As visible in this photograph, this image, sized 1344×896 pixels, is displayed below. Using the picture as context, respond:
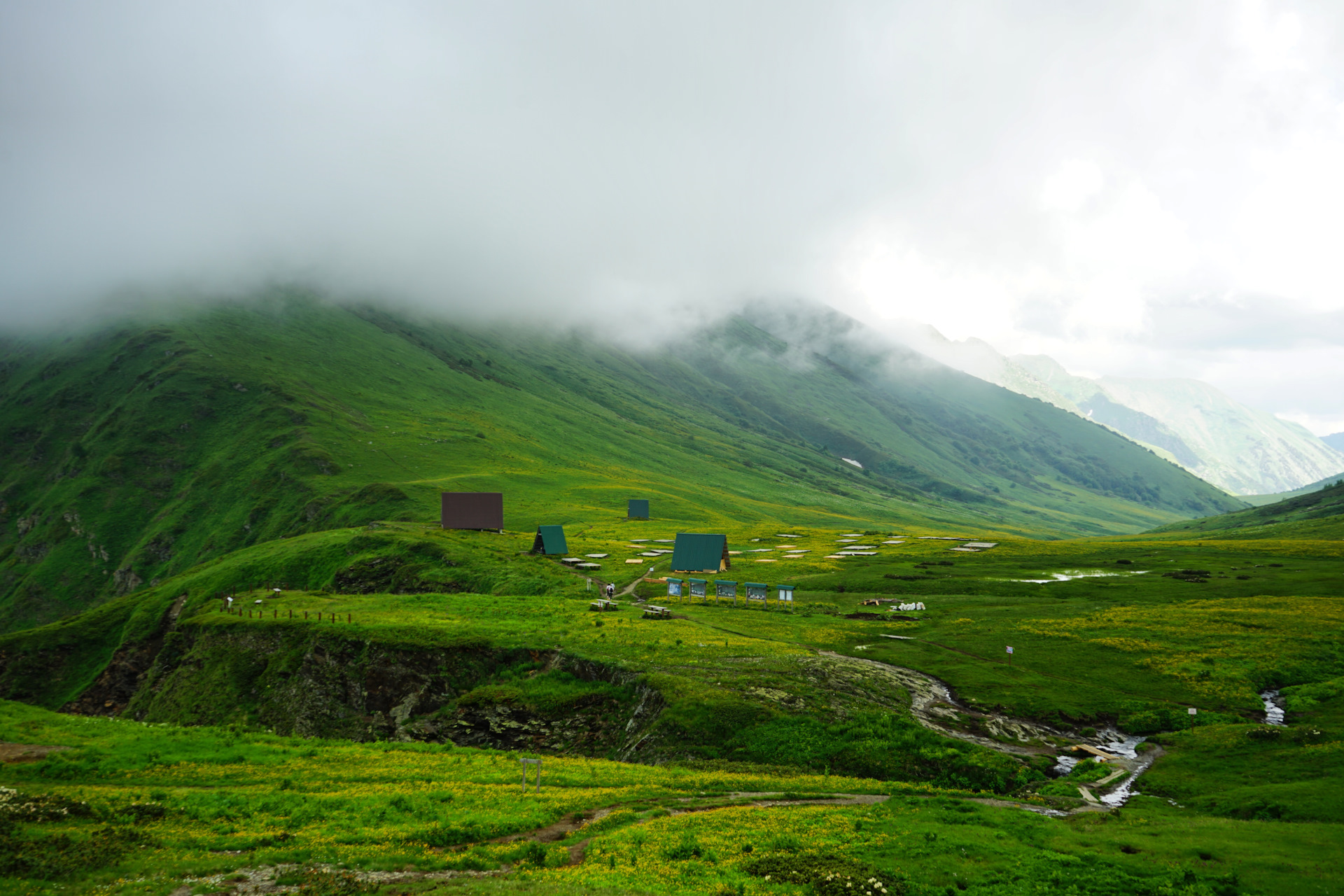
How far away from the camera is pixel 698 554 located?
102 m

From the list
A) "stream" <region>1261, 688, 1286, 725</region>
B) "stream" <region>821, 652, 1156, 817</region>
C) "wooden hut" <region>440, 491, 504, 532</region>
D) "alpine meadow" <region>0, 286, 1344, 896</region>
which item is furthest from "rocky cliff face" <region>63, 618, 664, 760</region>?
"wooden hut" <region>440, 491, 504, 532</region>

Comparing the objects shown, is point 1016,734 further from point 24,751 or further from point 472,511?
point 472,511

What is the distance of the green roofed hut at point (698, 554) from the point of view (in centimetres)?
10100

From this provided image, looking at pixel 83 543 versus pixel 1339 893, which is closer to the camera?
pixel 1339 893

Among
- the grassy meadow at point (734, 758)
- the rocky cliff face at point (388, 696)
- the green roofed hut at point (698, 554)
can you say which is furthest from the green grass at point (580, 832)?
the green roofed hut at point (698, 554)

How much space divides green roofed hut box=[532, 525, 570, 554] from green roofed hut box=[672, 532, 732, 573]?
64.7 feet

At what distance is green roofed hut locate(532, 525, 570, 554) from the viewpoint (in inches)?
4272

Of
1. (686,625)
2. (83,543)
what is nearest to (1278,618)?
(686,625)

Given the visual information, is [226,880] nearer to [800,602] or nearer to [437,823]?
[437,823]

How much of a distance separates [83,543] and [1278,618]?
23584 centimetres

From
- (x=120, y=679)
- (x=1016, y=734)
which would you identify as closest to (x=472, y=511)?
(x=120, y=679)

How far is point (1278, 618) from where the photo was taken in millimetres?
67312

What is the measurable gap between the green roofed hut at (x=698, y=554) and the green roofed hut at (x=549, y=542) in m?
19.7

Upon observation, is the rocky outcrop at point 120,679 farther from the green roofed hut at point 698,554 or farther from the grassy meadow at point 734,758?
the green roofed hut at point 698,554
